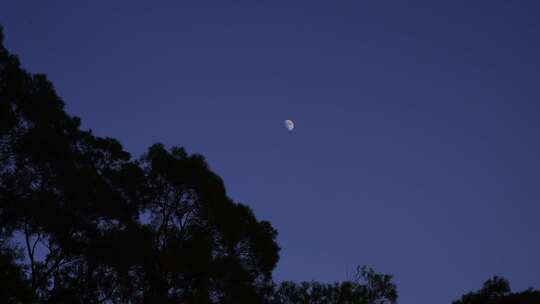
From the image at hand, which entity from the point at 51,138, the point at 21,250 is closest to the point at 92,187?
the point at 51,138

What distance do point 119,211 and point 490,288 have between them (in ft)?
68.9

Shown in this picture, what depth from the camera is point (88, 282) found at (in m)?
24.8

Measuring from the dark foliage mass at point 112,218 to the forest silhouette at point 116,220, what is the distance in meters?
0.05

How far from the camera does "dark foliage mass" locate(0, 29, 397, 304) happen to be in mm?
23844

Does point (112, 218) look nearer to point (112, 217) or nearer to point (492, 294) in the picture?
point (112, 217)

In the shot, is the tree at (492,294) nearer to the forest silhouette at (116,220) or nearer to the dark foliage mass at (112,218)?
the forest silhouette at (116,220)

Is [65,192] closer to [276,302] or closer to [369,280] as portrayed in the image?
[276,302]

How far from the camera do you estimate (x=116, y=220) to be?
27.1 metres

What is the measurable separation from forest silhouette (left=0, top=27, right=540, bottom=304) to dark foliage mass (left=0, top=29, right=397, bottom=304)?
5 cm

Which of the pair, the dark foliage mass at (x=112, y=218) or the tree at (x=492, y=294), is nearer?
the dark foliage mass at (x=112, y=218)

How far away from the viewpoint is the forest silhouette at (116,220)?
2388 centimetres

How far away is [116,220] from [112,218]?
248 millimetres

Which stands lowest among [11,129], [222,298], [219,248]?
[222,298]

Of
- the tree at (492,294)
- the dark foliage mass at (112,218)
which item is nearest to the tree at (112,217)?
the dark foliage mass at (112,218)
